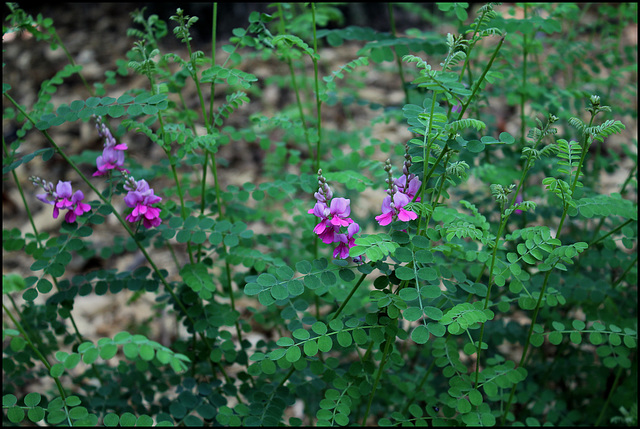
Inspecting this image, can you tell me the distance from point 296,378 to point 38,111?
49.3 inches

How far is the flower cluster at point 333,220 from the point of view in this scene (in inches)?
48.0

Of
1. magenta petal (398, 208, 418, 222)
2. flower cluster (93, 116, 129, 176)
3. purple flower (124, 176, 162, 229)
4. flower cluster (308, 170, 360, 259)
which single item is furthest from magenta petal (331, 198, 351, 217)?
flower cluster (93, 116, 129, 176)

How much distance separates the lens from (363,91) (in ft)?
14.9

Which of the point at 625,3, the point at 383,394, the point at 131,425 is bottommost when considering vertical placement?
the point at 383,394

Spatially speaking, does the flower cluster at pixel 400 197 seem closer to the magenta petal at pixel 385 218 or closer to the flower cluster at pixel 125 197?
the magenta petal at pixel 385 218

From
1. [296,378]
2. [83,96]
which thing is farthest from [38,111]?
[83,96]

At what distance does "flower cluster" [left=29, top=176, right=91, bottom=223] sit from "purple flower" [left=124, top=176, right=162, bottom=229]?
6.1 inches

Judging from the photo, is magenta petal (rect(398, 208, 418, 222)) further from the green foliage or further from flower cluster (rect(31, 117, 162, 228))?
flower cluster (rect(31, 117, 162, 228))

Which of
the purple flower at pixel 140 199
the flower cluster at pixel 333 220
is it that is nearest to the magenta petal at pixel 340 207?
the flower cluster at pixel 333 220

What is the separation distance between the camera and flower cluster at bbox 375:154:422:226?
1.19 m

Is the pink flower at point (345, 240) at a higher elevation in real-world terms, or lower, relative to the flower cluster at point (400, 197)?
lower

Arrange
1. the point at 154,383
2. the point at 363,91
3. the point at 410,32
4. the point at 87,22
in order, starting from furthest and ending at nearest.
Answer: the point at 87,22 → the point at 363,91 → the point at 410,32 → the point at 154,383

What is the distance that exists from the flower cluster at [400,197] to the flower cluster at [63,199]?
2.95 feet

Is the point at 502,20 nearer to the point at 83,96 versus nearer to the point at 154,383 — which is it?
the point at 154,383
